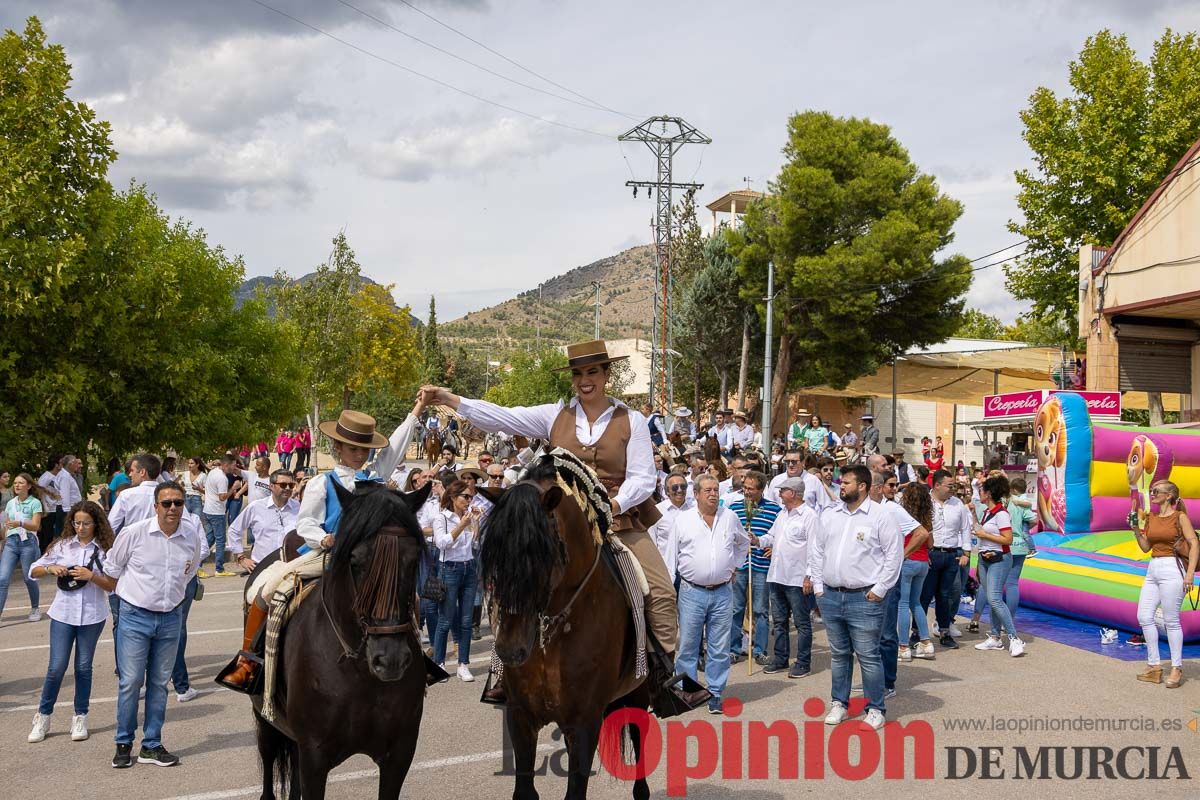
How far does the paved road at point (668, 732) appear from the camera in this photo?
23.5ft

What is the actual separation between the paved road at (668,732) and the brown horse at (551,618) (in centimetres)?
183

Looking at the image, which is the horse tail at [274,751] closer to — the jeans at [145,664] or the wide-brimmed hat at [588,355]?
the jeans at [145,664]

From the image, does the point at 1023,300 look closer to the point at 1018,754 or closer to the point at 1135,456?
the point at 1135,456

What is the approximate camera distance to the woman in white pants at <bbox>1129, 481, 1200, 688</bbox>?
10.4 meters

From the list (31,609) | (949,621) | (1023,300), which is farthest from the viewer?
(1023,300)

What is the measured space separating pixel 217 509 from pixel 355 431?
14.8 meters

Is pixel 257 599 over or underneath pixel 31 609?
over

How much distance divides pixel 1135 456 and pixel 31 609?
55.6 ft

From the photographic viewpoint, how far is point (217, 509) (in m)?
19.4

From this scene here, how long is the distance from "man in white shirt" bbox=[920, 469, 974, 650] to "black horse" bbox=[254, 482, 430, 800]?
8757mm

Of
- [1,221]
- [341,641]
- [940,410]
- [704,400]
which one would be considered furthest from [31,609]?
[940,410]

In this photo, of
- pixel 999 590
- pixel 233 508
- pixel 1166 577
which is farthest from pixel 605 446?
pixel 233 508

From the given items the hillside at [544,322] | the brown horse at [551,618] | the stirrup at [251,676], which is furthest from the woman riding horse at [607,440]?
the hillside at [544,322]

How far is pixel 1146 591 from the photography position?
10.7m
